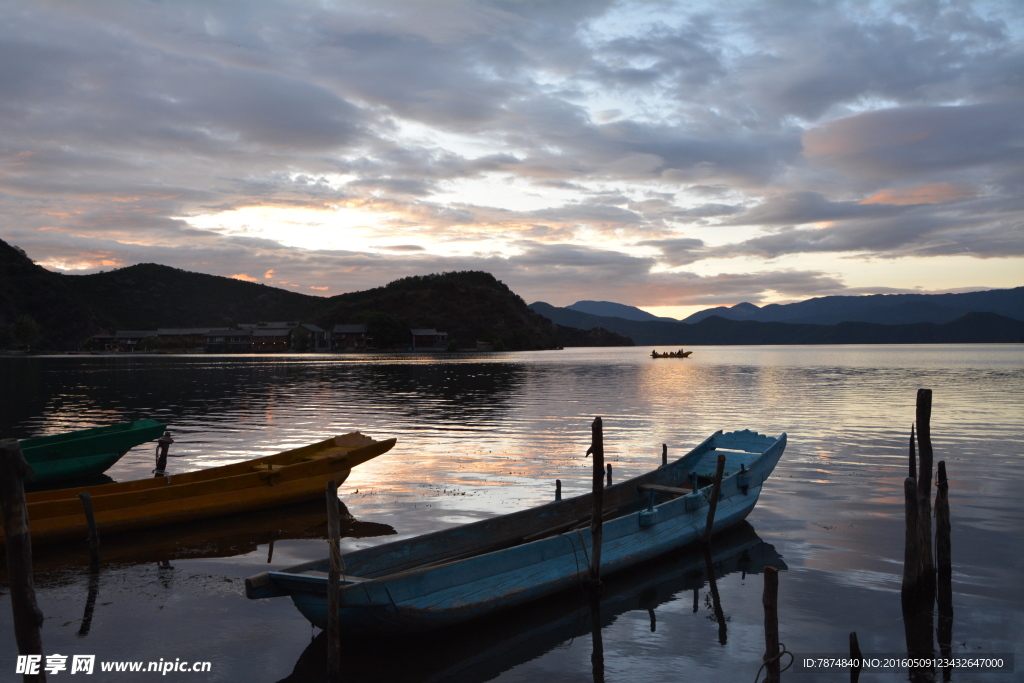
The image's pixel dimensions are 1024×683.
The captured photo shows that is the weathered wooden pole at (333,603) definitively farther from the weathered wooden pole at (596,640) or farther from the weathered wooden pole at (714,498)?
the weathered wooden pole at (714,498)

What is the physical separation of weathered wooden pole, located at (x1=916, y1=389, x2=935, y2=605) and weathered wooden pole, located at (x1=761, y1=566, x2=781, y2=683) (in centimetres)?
478

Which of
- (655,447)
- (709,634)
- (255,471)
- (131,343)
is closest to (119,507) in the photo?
(255,471)

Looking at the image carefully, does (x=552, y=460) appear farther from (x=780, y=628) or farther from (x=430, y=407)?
(x=430, y=407)

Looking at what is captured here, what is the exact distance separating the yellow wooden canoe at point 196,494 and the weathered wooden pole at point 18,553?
21.3 feet

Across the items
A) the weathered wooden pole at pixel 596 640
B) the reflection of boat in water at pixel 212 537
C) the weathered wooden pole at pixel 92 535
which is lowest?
the weathered wooden pole at pixel 596 640

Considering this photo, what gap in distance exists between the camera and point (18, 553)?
317 inches

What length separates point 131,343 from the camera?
637 ft

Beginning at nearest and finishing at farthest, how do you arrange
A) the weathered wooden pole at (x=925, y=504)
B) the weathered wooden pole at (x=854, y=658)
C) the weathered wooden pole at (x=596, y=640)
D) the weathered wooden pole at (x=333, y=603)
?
1. the weathered wooden pole at (x=333, y=603)
2. the weathered wooden pole at (x=854, y=658)
3. the weathered wooden pole at (x=596, y=640)
4. the weathered wooden pole at (x=925, y=504)

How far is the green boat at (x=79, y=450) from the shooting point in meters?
20.8

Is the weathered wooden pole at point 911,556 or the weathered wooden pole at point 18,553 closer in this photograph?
the weathered wooden pole at point 18,553

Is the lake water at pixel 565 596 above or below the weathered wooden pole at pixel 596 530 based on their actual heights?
below

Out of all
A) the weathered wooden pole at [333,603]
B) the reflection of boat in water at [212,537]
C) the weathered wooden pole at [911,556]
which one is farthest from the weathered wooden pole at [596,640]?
the reflection of boat in water at [212,537]

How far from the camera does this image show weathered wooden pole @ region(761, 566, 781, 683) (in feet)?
26.4

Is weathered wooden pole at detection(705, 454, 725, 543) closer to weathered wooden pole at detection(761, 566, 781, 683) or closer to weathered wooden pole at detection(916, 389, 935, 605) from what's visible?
weathered wooden pole at detection(916, 389, 935, 605)
